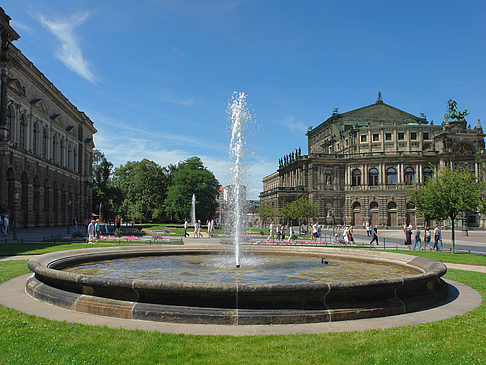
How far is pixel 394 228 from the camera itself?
80.9m

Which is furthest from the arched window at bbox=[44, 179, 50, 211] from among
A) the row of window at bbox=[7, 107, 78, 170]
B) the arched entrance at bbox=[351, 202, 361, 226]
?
the arched entrance at bbox=[351, 202, 361, 226]

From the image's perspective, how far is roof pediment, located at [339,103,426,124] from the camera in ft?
310

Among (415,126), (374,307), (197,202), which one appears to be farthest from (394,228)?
(374,307)

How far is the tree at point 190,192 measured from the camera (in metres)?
79.8

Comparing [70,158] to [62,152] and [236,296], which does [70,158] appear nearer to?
[62,152]

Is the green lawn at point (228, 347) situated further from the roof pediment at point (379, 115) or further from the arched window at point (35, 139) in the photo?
the roof pediment at point (379, 115)

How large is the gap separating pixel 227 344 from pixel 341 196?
83.9 meters

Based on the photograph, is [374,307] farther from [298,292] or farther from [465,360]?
[465,360]

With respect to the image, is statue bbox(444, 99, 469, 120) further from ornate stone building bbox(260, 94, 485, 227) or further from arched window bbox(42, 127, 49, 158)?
arched window bbox(42, 127, 49, 158)

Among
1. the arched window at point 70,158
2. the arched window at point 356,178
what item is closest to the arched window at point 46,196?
the arched window at point 70,158

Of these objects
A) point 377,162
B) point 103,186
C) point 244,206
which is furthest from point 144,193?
point 244,206

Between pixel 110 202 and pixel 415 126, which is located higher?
pixel 415 126

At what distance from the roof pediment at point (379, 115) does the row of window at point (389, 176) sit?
15.5 metres

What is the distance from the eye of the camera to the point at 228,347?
19.2 feet
